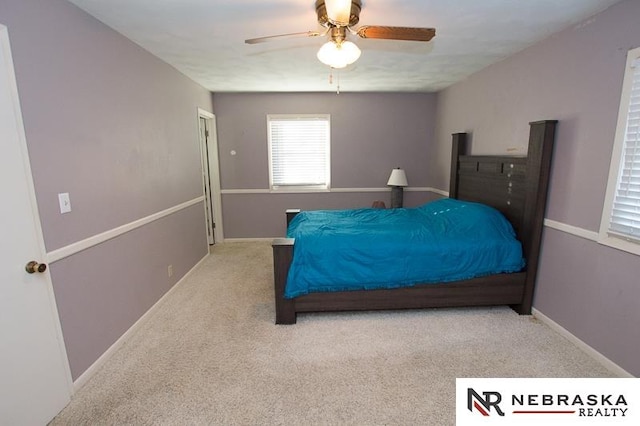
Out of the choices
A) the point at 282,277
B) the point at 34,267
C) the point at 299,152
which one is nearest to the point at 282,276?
the point at 282,277

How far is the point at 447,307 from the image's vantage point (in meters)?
2.74

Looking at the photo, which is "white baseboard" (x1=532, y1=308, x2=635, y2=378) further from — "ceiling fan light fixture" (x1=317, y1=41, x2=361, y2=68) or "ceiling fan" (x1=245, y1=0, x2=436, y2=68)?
"ceiling fan light fixture" (x1=317, y1=41, x2=361, y2=68)

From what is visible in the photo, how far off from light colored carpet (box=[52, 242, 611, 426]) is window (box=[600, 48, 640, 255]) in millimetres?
913

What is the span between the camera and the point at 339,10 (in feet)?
4.91

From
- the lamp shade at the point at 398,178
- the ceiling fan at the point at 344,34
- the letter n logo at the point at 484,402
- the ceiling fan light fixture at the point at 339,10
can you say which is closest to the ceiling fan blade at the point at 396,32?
the ceiling fan at the point at 344,34

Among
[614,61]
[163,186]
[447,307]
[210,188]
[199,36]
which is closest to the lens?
[614,61]

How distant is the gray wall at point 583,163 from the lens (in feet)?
6.21

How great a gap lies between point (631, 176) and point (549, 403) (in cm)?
150

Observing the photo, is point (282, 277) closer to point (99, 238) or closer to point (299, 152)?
point (99, 238)

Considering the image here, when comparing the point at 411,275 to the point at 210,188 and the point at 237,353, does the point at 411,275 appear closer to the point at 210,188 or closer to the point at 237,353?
the point at 237,353

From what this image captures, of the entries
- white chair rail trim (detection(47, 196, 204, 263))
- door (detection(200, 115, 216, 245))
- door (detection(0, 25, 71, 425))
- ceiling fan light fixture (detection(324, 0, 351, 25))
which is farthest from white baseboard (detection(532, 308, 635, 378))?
door (detection(200, 115, 216, 245))

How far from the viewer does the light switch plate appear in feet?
5.73

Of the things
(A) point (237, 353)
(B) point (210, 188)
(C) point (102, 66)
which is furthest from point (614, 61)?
(B) point (210, 188)

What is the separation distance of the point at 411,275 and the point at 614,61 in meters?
2.04
